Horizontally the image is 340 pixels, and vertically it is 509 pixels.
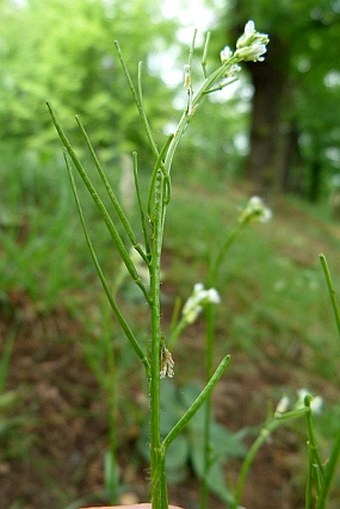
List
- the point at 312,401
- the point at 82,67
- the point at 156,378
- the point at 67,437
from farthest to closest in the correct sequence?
1. the point at 82,67
2. the point at 67,437
3. the point at 312,401
4. the point at 156,378

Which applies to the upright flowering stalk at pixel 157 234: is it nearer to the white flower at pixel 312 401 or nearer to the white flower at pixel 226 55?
the white flower at pixel 226 55

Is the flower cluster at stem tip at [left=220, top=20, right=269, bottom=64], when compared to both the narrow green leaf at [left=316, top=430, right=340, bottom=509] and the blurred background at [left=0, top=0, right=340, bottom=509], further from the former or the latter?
the narrow green leaf at [left=316, top=430, right=340, bottom=509]

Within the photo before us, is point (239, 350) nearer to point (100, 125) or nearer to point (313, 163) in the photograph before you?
point (100, 125)

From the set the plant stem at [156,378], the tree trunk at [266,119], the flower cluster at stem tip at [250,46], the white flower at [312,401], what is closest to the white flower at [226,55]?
the flower cluster at stem tip at [250,46]

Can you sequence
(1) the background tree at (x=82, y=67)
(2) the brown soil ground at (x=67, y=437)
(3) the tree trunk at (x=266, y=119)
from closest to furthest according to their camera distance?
(2) the brown soil ground at (x=67, y=437)
(1) the background tree at (x=82, y=67)
(3) the tree trunk at (x=266, y=119)

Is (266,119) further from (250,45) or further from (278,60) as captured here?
(250,45)

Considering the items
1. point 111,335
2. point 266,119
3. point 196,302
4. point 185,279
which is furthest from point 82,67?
point 196,302

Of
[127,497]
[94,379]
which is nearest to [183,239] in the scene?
[94,379]

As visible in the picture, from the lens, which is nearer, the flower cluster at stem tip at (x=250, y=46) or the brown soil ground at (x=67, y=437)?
the flower cluster at stem tip at (x=250, y=46)
